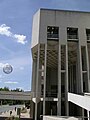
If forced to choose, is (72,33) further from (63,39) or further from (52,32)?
(52,32)

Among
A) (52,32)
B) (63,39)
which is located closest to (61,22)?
(52,32)

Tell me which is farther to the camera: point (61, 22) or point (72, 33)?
point (72, 33)

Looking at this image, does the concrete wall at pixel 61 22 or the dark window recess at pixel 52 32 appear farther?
the dark window recess at pixel 52 32

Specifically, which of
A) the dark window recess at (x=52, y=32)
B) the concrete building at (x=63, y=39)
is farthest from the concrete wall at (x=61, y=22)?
the dark window recess at (x=52, y=32)

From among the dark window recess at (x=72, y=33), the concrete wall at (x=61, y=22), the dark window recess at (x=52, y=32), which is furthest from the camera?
the dark window recess at (x=72, y=33)

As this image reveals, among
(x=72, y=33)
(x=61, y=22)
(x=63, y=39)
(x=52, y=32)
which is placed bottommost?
(x=63, y=39)

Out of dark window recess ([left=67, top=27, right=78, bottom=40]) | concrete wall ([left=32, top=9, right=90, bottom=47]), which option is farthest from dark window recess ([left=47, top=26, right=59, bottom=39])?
dark window recess ([left=67, top=27, right=78, bottom=40])

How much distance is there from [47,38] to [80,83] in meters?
6.81

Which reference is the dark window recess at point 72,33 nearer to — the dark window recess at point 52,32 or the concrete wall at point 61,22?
the concrete wall at point 61,22

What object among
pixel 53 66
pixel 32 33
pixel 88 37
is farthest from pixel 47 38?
pixel 53 66

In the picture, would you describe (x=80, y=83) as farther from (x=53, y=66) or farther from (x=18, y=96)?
(x=53, y=66)

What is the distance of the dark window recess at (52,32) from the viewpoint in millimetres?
25828

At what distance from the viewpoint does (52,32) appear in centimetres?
2683

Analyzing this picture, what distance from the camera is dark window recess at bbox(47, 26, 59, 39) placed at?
25.8 meters
